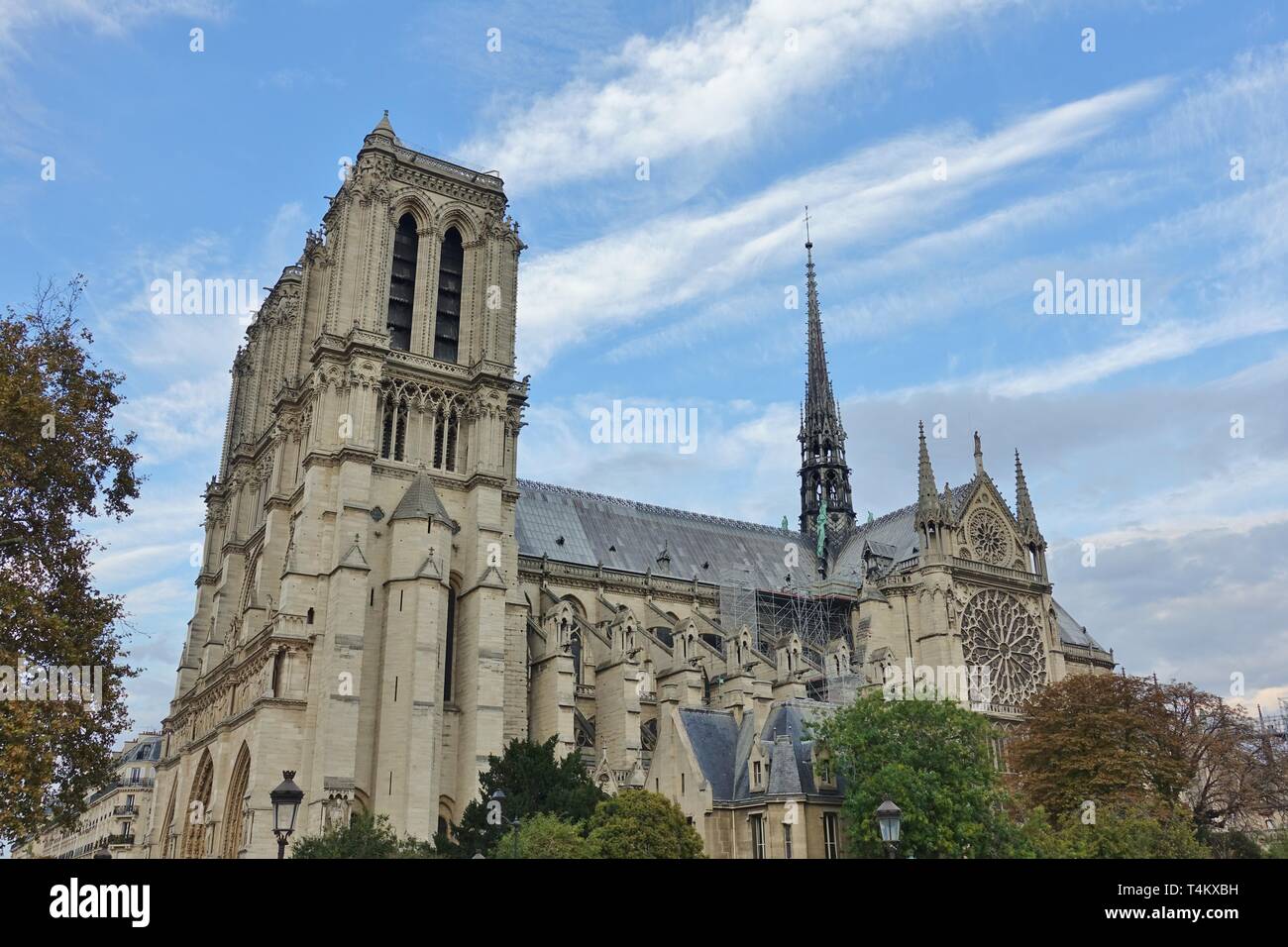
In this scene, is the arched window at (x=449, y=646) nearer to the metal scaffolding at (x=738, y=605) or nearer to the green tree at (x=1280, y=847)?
the metal scaffolding at (x=738, y=605)

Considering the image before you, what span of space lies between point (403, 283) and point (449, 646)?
1846 cm

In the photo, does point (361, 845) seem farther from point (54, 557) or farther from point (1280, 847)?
point (1280, 847)

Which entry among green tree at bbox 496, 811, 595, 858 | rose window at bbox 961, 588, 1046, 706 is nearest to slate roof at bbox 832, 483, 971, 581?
rose window at bbox 961, 588, 1046, 706

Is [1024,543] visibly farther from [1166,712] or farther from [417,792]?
[417,792]

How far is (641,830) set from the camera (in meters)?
34.2

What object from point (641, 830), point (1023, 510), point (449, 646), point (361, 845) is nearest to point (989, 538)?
point (1023, 510)

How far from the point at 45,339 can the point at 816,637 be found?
48.7 m

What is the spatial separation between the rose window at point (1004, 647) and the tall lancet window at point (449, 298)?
32875mm

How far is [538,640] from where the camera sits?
51812mm

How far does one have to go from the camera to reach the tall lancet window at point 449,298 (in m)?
54.8

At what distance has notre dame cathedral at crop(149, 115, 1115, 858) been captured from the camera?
42.5m

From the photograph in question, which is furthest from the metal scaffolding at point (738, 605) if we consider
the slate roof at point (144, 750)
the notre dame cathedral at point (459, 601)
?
the slate roof at point (144, 750)

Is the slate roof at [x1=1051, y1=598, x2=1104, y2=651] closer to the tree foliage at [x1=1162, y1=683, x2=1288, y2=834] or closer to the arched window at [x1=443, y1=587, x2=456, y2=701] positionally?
the tree foliage at [x1=1162, y1=683, x2=1288, y2=834]

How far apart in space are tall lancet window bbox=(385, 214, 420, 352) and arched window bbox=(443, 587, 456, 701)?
1262 cm
